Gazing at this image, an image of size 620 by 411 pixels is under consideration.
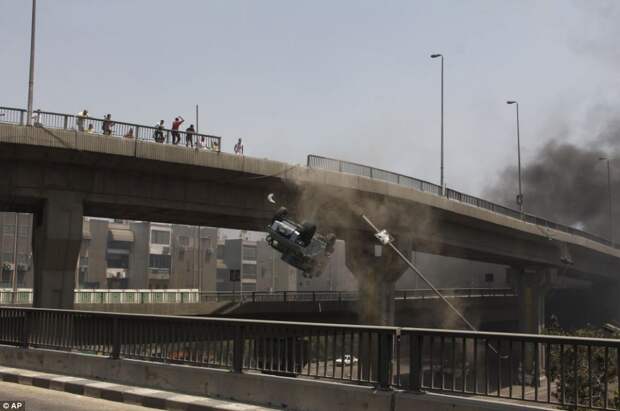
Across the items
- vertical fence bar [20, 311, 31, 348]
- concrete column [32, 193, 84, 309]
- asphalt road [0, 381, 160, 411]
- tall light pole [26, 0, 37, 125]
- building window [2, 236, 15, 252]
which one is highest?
tall light pole [26, 0, 37, 125]

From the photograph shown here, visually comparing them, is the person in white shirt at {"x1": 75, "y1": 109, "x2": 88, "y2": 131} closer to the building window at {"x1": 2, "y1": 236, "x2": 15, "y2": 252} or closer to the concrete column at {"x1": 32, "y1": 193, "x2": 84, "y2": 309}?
the concrete column at {"x1": 32, "y1": 193, "x2": 84, "y2": 309}

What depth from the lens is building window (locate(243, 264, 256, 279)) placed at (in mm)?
129913

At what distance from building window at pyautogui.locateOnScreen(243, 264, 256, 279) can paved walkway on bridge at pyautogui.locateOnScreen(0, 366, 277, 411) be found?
117m

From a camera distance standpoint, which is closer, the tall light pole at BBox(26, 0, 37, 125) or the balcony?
the tall light pole at BBox(26, 0, 37, 125)

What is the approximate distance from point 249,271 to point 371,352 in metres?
122

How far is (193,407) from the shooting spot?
10.0 metres

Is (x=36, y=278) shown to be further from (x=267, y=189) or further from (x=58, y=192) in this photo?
(x=267, y=189)

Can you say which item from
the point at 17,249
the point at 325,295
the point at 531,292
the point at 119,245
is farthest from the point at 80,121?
the point at 119,245

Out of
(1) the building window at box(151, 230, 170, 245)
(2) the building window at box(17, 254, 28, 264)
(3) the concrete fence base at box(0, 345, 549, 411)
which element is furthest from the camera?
(1) the building window at box(151, 230, 170, 245)

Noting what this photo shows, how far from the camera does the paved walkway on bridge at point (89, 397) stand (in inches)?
399

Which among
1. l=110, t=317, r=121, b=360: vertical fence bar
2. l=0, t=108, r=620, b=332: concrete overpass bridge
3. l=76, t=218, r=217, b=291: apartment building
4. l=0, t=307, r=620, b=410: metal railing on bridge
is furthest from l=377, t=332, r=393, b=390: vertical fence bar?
l=76, t=218, r=217, b=291: apartment building

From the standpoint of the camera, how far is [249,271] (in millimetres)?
130875

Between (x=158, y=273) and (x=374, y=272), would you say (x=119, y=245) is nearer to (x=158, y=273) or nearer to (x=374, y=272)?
(x=158, y=273)

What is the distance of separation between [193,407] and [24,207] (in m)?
23.3
